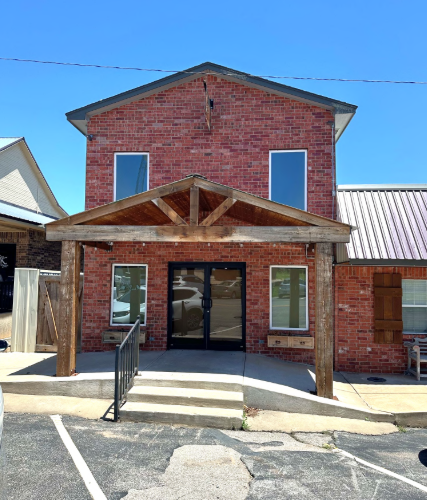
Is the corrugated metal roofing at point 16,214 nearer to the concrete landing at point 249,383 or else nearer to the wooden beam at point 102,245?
the wooden beam at point 102,245

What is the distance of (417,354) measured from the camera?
322 inches

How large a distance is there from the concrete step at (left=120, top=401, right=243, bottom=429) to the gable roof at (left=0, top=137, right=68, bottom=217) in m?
12.8

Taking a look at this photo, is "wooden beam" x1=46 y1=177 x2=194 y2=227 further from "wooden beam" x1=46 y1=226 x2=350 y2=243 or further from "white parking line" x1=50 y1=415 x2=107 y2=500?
"white parking line" x1=50 y1=415 x2=107 y2=500

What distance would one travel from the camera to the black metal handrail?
5.84m

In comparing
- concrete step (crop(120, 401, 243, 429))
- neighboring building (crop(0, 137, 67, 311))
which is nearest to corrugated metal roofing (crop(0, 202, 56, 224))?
neighboring building (crop(0, 137, 67, 311))

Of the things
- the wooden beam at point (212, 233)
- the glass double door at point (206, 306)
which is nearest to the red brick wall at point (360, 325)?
the glass double door at point (206, 306)

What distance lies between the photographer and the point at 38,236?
12.6 metres

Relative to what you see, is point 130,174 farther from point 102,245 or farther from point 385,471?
point 385,471

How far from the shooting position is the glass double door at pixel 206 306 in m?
9.28

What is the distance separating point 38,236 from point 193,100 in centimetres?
663

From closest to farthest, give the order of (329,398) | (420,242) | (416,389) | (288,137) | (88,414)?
(88,414), (329,398), (416,389), (420,242), (288,137)

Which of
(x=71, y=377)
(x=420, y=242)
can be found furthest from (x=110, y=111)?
(x=420, y=242)

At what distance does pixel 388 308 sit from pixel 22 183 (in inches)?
572

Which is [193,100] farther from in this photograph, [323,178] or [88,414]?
[88,414]
